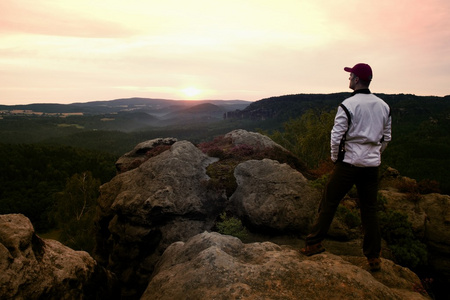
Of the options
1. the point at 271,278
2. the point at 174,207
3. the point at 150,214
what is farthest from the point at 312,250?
the point at 150,214

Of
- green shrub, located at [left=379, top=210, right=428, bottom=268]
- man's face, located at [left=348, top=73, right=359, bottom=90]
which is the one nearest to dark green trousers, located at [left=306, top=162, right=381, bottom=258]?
man's face, located at [left=348, top=73, right=359, bottom=90]

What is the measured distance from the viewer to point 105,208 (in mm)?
13219

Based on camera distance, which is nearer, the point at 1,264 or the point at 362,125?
the point at 1,264

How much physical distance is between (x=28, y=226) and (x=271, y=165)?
10050 mm

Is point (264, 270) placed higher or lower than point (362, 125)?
lower

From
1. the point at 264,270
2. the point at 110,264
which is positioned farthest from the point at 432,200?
the point at 110,264

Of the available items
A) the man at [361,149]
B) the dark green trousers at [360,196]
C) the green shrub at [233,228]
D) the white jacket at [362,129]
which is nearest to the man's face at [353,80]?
the man at [361,149]

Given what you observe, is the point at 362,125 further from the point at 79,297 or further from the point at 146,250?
the point at 146,250

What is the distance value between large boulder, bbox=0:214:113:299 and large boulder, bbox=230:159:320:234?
249 inches

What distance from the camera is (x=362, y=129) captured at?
544 centimetres

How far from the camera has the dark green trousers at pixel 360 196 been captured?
18.4 feet

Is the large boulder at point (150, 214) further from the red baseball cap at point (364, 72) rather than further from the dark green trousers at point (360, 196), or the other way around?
the red baseball cap at point (364, 72)

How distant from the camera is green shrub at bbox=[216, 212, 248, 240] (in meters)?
10.5

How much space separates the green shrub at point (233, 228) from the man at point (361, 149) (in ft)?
16.3
